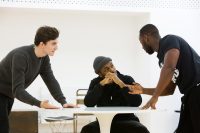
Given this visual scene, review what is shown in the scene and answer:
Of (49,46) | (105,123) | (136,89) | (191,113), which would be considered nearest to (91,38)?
(136,89)

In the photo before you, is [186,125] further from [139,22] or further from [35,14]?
[35,14]

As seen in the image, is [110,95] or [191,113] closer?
[191,113]

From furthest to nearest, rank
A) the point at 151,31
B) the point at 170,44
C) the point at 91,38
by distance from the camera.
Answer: the point at 91,38 < the point at 151,31 < the point at 170,44

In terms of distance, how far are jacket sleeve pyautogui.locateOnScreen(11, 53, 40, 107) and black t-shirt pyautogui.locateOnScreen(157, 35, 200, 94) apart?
1003 millimetres

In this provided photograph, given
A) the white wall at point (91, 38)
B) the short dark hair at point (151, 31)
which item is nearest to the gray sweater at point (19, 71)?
the short dark hair at point (151, 31)

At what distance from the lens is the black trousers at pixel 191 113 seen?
2301 mm

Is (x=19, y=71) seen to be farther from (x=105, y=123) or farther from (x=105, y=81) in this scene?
(x=105, y=81)

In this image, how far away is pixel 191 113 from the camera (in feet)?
7.63

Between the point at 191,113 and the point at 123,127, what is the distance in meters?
0.77

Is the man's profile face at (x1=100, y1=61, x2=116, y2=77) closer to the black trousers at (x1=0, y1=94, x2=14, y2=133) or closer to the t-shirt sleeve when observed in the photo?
the t-shirt sleeve

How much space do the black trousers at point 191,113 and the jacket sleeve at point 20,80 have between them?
1.06 m

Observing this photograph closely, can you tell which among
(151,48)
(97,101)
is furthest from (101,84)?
(151,48)

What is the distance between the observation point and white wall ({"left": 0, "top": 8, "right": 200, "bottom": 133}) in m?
5.20

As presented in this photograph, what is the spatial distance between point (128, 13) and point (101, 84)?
251cm
